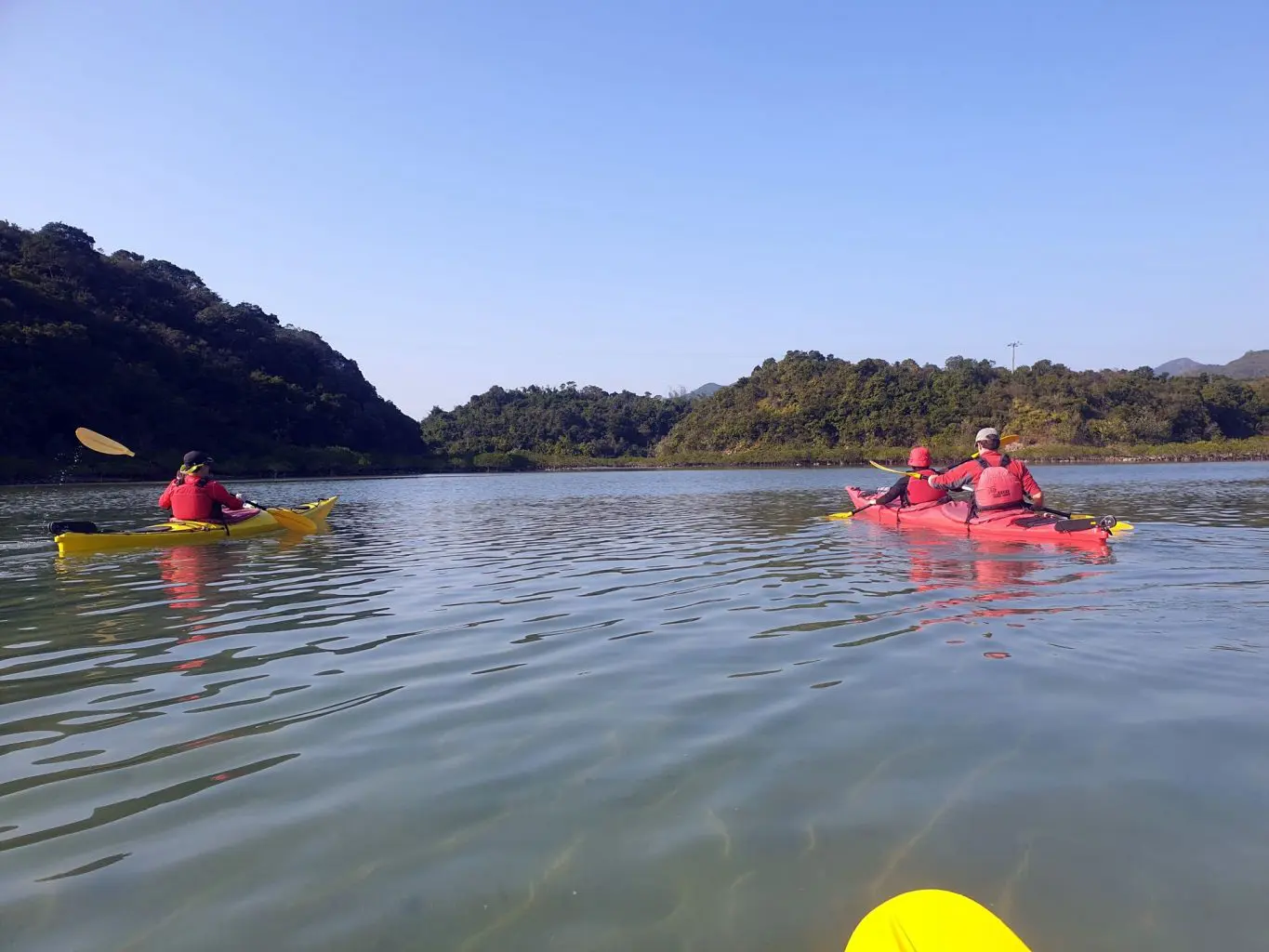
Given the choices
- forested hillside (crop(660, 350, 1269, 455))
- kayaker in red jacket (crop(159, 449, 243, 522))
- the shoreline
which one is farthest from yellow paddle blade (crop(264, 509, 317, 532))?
forested hillside (crop(660, 350, 1269, 455))

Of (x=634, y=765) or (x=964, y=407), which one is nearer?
(x=634, y=765)

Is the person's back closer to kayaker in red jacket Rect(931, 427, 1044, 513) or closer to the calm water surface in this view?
kayaker in red jacket Rect(931, 427, 1044, 513)

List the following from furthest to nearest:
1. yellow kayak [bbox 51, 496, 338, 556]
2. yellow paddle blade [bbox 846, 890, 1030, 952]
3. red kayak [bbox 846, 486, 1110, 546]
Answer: yellow kayak [bbox 51, 496, 338, 556]
red kayak [bbox 846, 486, 1110, 546]
yellow paddle blade [bbox 846, 890, 1030, 952]

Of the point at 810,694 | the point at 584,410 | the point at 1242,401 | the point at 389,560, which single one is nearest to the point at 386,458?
the point at 584,410

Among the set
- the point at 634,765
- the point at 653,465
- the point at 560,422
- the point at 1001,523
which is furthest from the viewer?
the point at 560,422

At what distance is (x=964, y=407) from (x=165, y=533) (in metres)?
82.5

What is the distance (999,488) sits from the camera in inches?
432

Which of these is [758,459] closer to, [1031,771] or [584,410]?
[584,410]

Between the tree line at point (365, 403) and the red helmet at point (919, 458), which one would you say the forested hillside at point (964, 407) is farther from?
the red helmet at point (919, 458)

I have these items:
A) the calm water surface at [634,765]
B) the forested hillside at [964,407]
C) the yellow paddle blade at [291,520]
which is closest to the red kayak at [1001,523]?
the calm water surface at [634,765]

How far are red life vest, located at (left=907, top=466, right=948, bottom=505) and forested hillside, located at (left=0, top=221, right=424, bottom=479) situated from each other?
42510 millimetres

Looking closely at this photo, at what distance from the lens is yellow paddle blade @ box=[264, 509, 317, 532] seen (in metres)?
13.8

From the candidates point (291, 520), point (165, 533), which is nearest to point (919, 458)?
point (291, 520)

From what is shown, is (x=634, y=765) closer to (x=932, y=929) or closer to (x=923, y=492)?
(x=932, y=929)
